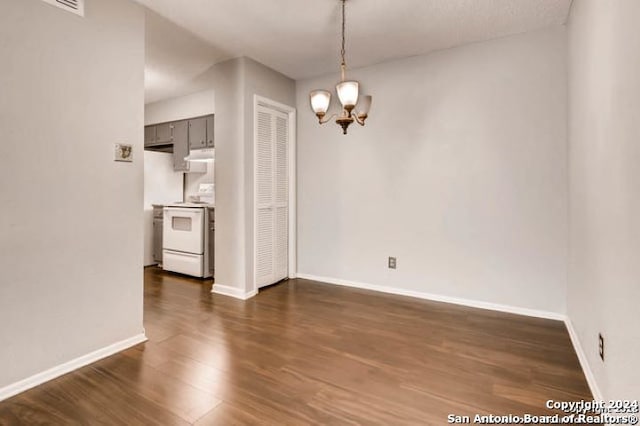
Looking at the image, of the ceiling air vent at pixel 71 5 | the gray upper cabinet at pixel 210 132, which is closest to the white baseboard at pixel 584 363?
the ceiling air vent at pixel 71 5

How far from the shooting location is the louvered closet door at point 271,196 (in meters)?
3.78

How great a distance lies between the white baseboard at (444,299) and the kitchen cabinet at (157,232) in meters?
2.33

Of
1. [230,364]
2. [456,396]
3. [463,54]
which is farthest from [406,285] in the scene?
[463,54]

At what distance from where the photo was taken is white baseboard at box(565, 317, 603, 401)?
1.80 m

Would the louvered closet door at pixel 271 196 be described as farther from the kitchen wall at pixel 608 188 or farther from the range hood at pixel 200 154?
the kitchen wall at pixel 608 188

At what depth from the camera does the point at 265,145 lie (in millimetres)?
3828

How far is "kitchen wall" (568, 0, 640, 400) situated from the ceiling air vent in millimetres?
2924

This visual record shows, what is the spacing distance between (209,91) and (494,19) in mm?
3598

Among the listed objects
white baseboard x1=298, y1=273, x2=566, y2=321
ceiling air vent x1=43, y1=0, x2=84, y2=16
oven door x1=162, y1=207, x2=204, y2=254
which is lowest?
white baseboard x1=298, y1=273, x2=566, y2=321

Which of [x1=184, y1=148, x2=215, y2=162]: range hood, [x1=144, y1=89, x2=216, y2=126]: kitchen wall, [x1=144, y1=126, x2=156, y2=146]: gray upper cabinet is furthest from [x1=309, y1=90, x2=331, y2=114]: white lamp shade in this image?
[x1=144, y1=126, x2=156, y2=146]: gray upper cabinet

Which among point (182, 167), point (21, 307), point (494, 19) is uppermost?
point (494, 19)

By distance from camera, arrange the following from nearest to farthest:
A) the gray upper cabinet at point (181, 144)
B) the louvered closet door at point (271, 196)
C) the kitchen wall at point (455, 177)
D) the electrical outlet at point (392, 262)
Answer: the kitchen wall at point (455, 177)
the electrical outlet at point (392, 262)
the louvered closet door at point (271, 196)
the gray upper cabinet at point (181, 144)

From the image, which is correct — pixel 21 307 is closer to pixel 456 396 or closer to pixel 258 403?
pixel 258 403

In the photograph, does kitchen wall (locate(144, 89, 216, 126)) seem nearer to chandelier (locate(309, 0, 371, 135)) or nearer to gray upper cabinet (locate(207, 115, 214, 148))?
gray upper cabinet (locate(207, 115, 214, 148))
